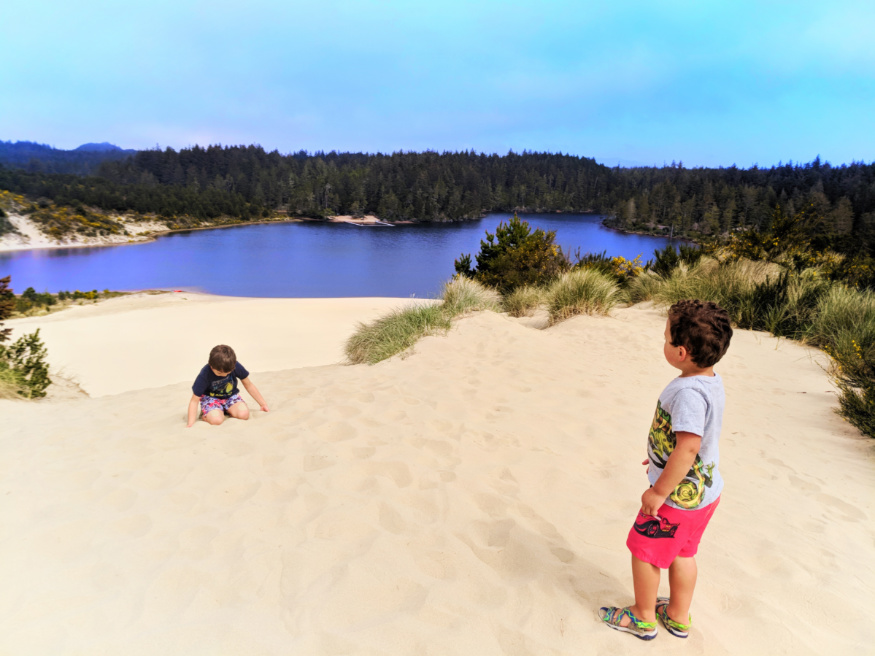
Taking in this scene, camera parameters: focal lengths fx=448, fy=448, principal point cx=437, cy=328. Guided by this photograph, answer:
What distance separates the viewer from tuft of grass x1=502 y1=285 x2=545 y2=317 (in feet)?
35.2

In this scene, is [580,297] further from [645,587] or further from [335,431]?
[645,587]

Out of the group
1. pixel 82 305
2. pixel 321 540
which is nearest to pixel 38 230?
pixel 82 305

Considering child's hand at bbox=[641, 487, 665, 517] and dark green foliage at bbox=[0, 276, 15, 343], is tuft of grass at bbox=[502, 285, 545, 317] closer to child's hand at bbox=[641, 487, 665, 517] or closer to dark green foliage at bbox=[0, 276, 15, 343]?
child's hand at bbox=[641, 487, 665, 517]

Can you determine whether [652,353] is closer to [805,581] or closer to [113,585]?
[805,581]

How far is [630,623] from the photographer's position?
1.86 meters

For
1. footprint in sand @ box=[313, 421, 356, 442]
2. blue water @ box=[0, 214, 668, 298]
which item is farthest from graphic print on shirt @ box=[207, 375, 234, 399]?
blue water @ box=[0, 214, 668, 298]

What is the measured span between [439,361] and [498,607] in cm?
406

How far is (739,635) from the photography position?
6.20 feet

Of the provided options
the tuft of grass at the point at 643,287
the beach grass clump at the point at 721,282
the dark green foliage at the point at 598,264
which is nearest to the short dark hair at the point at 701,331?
the beach grass clump at the point at 721,282

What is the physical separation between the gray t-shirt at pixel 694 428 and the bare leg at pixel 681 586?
0.27 metres

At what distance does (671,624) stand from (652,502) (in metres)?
0.63

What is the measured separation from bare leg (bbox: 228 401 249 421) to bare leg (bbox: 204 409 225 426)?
0.10 m

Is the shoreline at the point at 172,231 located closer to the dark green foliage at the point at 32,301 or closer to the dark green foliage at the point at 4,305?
the dark green foliage at the point at 4,305

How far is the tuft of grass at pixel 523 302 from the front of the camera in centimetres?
1072
